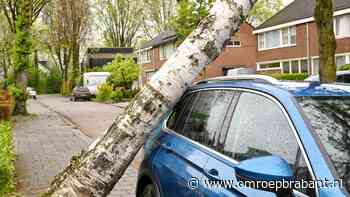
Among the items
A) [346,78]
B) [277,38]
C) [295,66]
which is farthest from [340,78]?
[277,38]

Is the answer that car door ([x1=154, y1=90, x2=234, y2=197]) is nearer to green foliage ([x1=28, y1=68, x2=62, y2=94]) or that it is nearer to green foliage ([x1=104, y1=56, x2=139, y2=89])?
green foliage ([x1=104, y1=56, x2=139, y2=89])

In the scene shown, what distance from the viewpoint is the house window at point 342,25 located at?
29.7 metres

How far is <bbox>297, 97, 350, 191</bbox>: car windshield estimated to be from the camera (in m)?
2.48

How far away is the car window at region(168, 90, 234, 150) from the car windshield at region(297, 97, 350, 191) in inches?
27.8

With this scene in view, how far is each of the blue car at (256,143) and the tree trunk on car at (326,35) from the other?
5509mm

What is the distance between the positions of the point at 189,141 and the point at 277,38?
1359 inches

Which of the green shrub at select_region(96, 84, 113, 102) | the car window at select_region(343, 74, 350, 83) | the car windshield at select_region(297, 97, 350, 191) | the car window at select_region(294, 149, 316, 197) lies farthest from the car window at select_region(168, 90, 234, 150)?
the green shrub at select_region(96, 84, 113, 102)

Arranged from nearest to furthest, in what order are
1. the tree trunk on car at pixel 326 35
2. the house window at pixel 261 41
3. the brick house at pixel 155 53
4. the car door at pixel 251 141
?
the car door at pixel 251 141 < the tree trunk on car at pixel 326 35 < the house window at pixel 261 41 < the brick house at pixel 155 53

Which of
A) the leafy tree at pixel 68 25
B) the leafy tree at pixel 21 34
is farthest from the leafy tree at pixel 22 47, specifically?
the leafy tree at pixel 68 25

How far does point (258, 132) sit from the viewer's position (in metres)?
2.99

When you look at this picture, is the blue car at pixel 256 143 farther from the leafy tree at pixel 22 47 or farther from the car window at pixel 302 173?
the leafy tree at pixel 22 47

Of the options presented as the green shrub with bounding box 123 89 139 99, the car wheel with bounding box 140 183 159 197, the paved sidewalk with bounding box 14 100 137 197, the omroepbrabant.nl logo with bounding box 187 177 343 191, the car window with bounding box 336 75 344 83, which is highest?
the car window with bounding box 336 75 344 83

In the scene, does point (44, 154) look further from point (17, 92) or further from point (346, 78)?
point (17, 92)

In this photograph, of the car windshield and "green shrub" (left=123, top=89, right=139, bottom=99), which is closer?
the car windshield
